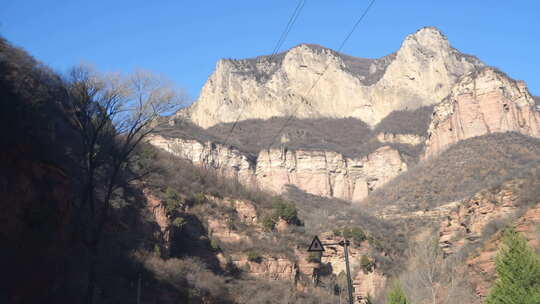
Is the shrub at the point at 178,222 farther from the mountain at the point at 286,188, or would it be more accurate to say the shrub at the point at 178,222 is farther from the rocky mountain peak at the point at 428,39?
the rocky mountain peak at the point at 428,39

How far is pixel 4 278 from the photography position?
19062 millimetres

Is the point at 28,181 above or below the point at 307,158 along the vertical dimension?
below

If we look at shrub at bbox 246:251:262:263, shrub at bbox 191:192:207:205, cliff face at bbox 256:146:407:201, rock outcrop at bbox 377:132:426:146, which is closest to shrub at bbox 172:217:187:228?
shrub at bbox 191:192:207:205

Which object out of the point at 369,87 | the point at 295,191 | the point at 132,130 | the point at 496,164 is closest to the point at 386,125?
the point at 369,87

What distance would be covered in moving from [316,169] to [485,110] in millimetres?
42882

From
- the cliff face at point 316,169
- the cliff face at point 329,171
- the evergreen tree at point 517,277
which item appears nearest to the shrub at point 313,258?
the evergreen tree at point 517,277

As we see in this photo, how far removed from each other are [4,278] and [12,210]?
2.89 meters

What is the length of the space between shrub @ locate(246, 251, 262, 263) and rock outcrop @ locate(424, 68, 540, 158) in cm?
5496

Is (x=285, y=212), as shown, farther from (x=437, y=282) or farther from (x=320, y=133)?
(x=320, y=133)

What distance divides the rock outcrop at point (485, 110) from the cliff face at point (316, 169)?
2361cm

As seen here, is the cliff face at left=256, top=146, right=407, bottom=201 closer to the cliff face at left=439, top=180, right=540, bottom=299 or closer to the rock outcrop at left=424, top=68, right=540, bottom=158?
the rock outcrop at left=424, top=68, right=540, bottom=158

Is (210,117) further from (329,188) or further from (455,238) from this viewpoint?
(455,238)

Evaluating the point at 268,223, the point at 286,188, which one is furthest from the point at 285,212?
the point at 286,188

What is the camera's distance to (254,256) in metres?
50.2
